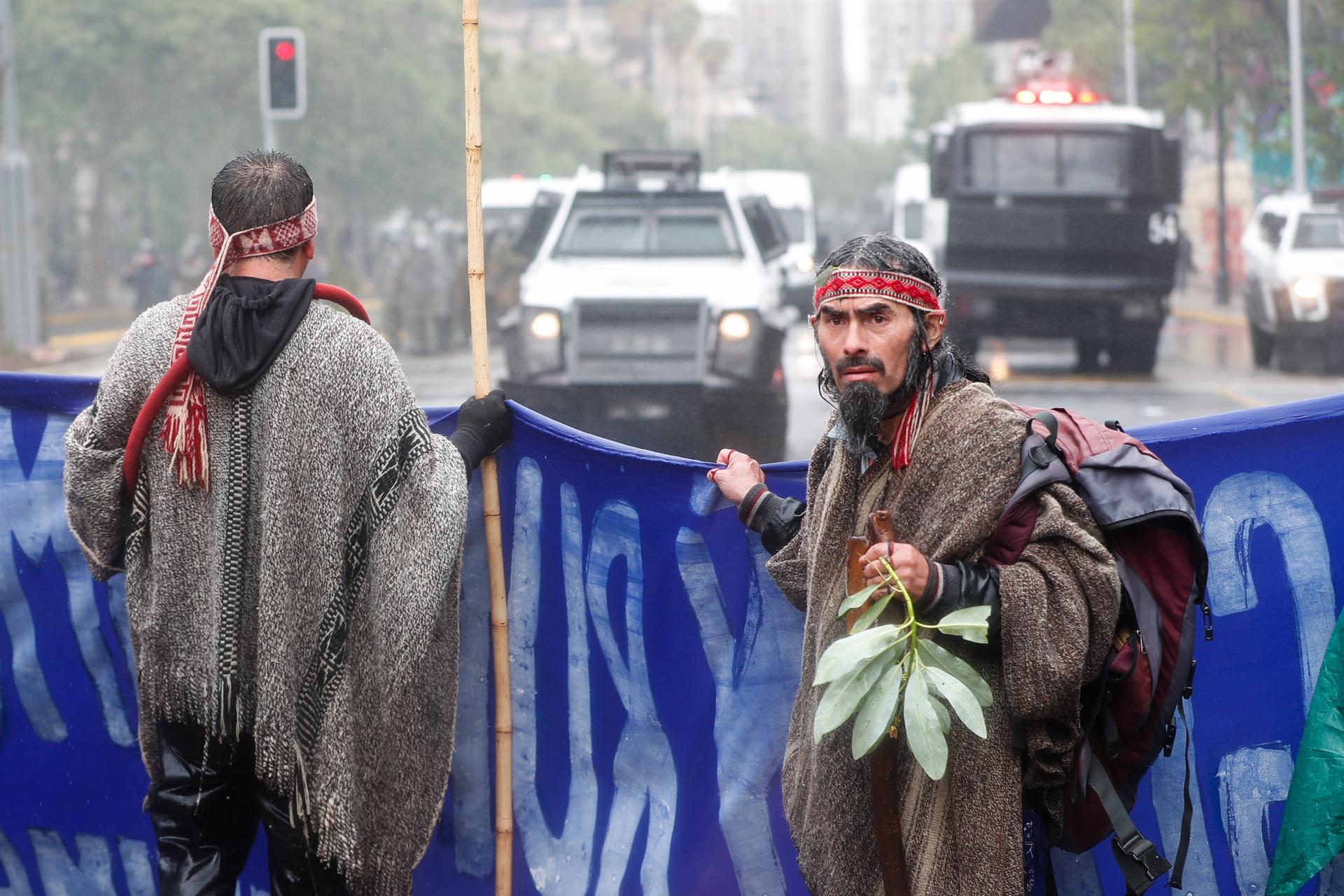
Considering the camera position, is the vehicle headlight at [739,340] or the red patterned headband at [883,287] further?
the vehicle headlight at [739,340]

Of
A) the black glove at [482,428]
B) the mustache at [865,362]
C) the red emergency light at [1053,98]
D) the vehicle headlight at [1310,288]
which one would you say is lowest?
the black glove at [482,428]

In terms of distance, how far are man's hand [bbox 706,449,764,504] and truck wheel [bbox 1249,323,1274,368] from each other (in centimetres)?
1664

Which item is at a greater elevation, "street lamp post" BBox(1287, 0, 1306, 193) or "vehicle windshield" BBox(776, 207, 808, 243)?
"street lamp post" BBox(1287, 0, 1306, 193)

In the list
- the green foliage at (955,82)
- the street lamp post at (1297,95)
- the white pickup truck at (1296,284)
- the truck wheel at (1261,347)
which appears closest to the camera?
the white pickup truck at (1296,284)

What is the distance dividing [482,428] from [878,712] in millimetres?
1154

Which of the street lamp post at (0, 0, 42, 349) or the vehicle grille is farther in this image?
the street lamp post at (0, 0, 42, 349)

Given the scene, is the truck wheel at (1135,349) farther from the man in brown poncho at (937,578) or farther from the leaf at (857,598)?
the leaf at (857,598)

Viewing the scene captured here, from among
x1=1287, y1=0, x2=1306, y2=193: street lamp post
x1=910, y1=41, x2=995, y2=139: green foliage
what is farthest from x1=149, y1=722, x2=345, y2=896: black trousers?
x1=910, y1=41, x2=995, y2=139: green foliage

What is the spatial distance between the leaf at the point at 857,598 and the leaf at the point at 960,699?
129mm

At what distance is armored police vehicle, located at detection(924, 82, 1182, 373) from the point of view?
1617cm

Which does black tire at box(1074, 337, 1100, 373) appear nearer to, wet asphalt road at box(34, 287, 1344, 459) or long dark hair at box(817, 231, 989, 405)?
wet asphalt road at box(34, 287, 1344, 459)

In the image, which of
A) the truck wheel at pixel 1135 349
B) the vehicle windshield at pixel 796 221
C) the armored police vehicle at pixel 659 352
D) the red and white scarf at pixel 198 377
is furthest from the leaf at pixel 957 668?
the vehicle windshield at pixel 796 221

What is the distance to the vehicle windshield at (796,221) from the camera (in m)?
20.4

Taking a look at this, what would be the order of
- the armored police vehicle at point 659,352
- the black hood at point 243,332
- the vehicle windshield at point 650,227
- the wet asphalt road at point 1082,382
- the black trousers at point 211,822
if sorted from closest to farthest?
the black hood at point 243,332, the black trousers at point 211,822, the armored police vehicle at point 659,352, the vehicle windshield at point 650,227, the wet asphalt road at point 1082,382
